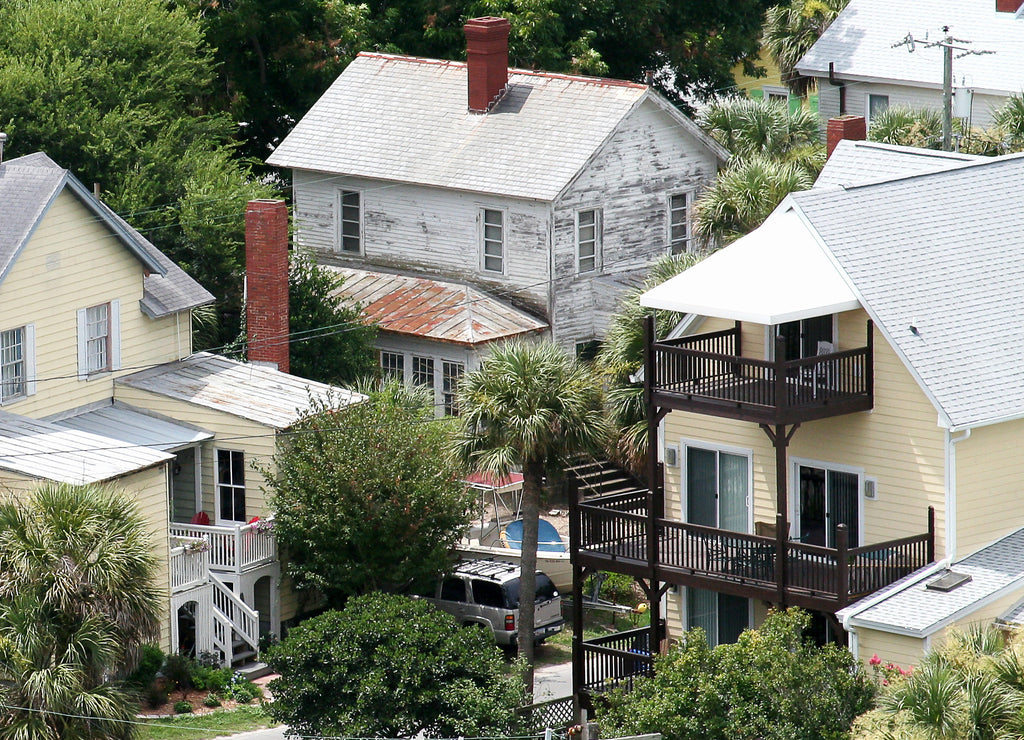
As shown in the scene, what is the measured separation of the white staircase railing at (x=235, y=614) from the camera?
4022 cm

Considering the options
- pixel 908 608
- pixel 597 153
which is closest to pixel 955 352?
pixel 908 608

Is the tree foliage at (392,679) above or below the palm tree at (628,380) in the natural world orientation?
below

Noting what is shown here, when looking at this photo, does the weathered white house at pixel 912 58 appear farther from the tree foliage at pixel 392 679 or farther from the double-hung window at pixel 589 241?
the tree foliage at pixel 392 679

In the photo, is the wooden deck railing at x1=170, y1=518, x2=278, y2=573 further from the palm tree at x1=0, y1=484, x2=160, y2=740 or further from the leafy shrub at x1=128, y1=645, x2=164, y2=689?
the palm tree at x1=0, y1=484, x2=160, y2=740

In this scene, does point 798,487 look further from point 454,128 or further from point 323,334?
point 454,128

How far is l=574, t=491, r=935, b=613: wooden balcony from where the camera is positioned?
33.6m

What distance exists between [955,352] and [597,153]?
19.1 meters

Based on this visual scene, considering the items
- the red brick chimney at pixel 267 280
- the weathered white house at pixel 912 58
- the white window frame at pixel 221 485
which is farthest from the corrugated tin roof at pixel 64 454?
the weathered white house at pixel 912 58

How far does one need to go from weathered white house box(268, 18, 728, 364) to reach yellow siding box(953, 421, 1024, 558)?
18745 mm

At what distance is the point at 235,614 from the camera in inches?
1594

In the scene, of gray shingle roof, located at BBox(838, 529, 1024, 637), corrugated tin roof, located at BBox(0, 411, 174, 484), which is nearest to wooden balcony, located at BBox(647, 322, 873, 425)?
gray shingle roof, located at BBox(838, 529, 1024, 637)

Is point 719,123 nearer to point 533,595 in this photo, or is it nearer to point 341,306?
point 341,306

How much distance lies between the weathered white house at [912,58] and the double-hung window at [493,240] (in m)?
17.3

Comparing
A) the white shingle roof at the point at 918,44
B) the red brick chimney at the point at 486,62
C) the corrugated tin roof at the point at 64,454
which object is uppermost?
the white shingle roof at the point at 918,44
